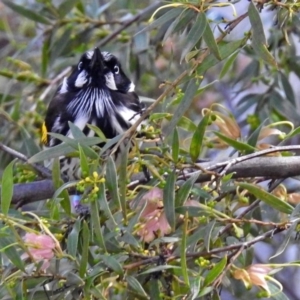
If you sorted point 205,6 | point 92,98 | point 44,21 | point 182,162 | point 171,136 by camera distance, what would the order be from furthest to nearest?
point 44,21
point 92,98
point 171,136
point 182,162
point 205,6

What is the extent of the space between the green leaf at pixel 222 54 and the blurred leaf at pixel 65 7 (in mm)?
1101

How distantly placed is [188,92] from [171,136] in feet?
0.56

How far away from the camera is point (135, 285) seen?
1450 mm

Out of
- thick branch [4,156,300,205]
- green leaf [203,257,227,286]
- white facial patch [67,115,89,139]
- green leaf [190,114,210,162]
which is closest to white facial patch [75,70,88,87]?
white facial patch [67,115,89,139]

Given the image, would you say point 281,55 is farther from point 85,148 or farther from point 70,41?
point 85,148

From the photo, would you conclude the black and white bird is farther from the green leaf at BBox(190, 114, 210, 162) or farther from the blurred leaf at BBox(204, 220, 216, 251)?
the blurred leaf at BBox(204, 220, 216, 251)

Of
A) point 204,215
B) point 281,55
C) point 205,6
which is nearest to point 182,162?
point 204,215

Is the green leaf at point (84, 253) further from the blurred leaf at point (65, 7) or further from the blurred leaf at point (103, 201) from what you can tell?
the blurred leaf at point (65, 7)

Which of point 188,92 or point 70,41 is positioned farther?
point 70,41

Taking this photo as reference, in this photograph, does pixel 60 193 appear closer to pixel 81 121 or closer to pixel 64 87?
pixel 81 121

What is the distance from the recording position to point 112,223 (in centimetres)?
155

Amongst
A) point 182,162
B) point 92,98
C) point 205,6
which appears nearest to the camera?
point 205,6

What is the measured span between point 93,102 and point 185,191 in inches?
30.8

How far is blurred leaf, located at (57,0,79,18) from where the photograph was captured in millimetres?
2523
